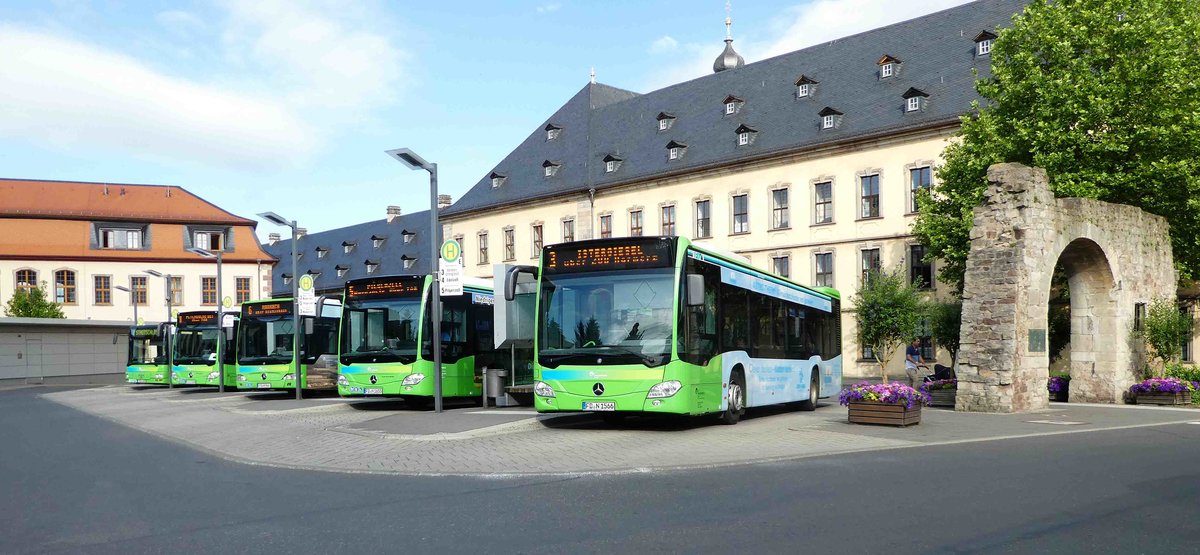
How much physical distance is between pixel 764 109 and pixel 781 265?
8.38 meters

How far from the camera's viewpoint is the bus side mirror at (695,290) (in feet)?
50.0

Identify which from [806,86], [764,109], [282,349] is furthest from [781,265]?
[282,349]

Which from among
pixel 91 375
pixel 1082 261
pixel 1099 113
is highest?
pixel 1099 113

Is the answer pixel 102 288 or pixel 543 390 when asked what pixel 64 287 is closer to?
pixel 102 288

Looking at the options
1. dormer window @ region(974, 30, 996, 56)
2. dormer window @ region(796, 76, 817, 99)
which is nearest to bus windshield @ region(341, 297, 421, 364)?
dormer window @ region(974, 30, 996, 56)

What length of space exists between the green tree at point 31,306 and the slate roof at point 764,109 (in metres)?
27.4

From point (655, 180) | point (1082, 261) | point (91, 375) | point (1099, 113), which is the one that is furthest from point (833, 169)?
point (91, 375)

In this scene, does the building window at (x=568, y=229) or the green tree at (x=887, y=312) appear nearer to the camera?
the green tree at (x=887, y=312)

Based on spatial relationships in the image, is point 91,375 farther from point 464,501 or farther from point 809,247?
point 464,501

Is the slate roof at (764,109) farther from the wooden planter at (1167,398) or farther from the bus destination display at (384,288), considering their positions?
the bus destination display at (384,288)

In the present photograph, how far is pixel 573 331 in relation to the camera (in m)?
15.9

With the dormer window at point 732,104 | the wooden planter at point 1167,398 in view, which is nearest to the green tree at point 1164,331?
the wooden planter at point 1167,398

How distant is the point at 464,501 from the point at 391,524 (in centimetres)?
131

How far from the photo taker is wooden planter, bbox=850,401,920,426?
16859mm
